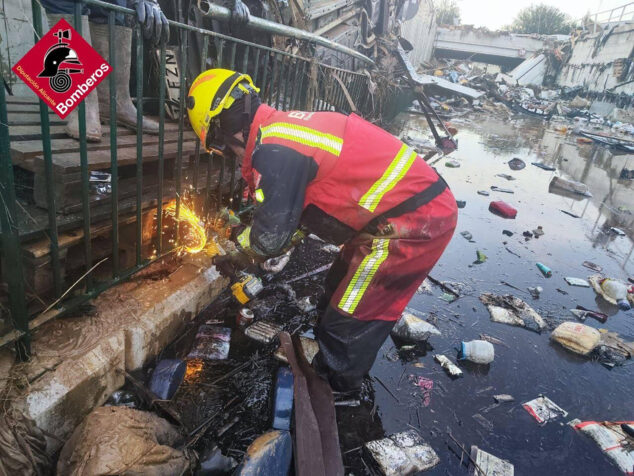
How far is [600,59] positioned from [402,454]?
29640 millimetres

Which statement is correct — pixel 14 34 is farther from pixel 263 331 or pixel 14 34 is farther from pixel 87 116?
pixel 263 331

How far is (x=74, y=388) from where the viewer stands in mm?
1723

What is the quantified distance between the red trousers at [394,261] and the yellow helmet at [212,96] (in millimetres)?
1113

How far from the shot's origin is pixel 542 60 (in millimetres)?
26719

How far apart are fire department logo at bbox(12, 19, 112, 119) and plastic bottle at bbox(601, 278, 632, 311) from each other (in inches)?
184

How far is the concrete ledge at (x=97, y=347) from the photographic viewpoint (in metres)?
1.63

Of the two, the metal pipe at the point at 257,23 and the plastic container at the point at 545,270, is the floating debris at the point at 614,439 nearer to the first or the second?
the plastic container at the point at 545,270

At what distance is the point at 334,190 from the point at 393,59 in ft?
37.3

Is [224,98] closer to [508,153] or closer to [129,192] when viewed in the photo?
[129,192]

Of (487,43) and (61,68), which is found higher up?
(487,43)

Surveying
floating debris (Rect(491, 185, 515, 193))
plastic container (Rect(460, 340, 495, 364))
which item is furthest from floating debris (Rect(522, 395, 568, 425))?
floating debris (Rect(491, 185, 515, 193))

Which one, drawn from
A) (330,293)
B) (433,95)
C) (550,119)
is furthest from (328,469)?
Result: (550,119)

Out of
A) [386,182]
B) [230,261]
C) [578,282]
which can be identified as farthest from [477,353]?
[578,282]

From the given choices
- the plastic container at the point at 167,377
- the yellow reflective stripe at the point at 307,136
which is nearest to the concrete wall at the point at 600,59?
the yellow reflective stripe at the point at 307,136
